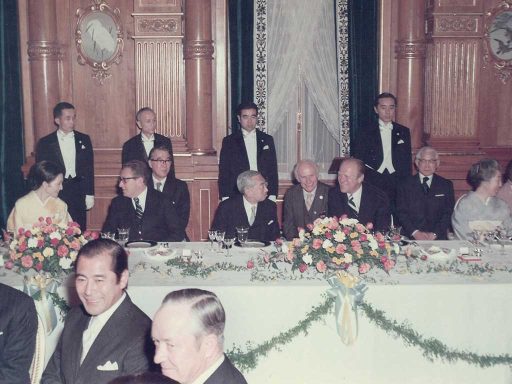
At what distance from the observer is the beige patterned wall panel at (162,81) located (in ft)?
25.7

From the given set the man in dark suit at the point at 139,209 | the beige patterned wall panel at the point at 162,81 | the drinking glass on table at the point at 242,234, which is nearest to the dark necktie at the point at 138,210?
the man in dark suit at the point at 139,209

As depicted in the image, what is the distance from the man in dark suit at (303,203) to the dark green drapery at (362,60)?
8.10 ft

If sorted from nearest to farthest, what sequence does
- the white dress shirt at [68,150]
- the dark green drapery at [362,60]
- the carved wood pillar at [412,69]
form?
the white dress shirt at [68,150] < the carved wood pillar at [412,69] < the dark green drapery at [362,60]

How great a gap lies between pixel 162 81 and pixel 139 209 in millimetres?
2779

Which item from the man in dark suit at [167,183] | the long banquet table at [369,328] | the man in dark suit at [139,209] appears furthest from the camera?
the man in dark suit at [167,183]

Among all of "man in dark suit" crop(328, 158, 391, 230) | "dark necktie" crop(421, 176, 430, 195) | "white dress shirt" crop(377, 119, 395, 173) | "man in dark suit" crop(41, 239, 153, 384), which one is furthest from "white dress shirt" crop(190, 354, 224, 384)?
"white dress shirt" crop(377, 119, 395, 173)

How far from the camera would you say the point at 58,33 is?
7.91 m

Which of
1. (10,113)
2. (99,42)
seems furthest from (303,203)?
(10,113)

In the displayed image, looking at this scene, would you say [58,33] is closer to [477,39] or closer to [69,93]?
[69,93]

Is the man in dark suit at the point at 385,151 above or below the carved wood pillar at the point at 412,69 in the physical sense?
below

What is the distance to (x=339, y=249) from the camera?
4242 mm

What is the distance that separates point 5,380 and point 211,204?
500cm

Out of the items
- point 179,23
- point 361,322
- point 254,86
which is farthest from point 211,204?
point 361,322

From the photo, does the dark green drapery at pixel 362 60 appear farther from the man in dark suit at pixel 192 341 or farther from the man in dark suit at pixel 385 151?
the man in dark suit at pixel 192 341
